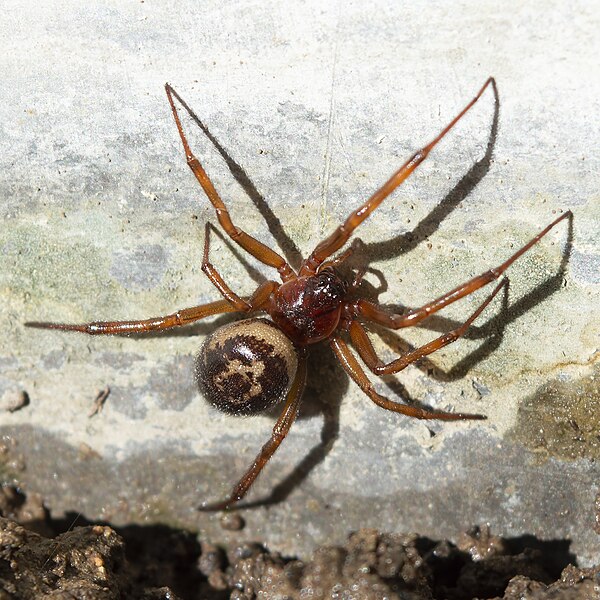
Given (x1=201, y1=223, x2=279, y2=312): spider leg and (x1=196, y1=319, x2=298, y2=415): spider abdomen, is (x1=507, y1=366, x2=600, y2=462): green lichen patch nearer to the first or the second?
(x1=196, y1=319, x2=298, y2=415): spider abdomen

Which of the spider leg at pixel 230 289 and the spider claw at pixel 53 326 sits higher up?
the spider leg at pixel 230 289

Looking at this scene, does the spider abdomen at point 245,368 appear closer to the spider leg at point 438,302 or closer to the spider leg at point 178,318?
the spider leg at point 178,318

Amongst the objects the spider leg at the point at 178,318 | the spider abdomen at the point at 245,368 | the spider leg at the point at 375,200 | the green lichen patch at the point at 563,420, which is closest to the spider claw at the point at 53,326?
the spider leg at the point at 178,318

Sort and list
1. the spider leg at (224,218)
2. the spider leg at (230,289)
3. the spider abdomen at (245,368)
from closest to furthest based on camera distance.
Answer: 1. the spider leg at (224,218)
2. the spider abdomen at (245,368)
3. the spider leg at (230,289)

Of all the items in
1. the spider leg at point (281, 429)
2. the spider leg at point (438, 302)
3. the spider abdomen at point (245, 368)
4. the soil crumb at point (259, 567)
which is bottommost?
the soil crumb at point (259, 567)

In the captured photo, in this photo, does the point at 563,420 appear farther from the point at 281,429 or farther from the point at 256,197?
the point at 256,197

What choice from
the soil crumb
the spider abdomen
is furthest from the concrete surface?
the spider abdomen
